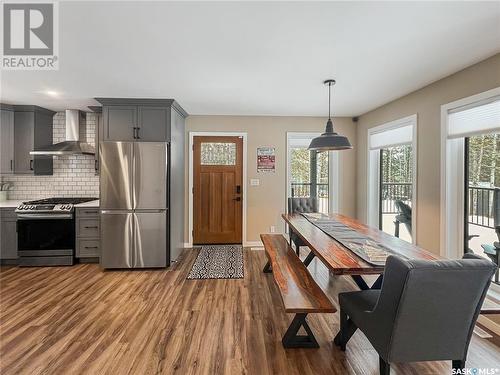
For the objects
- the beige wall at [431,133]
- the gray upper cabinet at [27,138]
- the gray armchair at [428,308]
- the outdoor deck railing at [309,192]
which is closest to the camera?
the gray armchair at [428,308]

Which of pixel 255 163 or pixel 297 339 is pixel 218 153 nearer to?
pixel 255 163

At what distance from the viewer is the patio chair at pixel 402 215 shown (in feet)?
11.8

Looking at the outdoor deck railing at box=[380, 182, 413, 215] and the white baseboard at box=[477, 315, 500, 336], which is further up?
the outdoor deck railing at box=[380, 182, 413, 215]

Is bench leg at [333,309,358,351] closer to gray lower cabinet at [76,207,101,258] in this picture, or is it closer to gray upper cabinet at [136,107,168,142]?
gray upper cabinet at [136,107,168,142]

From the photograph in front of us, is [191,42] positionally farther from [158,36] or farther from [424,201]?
[424,201]

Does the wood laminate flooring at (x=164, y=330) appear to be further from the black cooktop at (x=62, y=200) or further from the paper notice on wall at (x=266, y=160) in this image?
the paper notice on wall at (x=266, y=160)

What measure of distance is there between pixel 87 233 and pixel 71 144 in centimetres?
147

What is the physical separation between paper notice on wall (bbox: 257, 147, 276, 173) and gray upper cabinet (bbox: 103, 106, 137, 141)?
2166 millimetres

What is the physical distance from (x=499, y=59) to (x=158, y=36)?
2.99 metres

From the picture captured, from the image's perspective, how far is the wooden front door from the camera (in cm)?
464

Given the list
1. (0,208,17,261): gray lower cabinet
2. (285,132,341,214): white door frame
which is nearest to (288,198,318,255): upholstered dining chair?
(285,132,341,214): white door frame

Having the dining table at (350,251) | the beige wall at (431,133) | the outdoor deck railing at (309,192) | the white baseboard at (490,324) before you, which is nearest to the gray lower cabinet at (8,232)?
the dining table at (350,251)

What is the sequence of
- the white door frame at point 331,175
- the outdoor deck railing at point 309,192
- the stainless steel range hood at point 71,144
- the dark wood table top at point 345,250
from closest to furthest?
1. the dark wood table top at point 345,250
2. the stainless steel range hood at point 71,144
3. the white door frame at point 331,175
4. the outdoor deck railing at point 309,192
